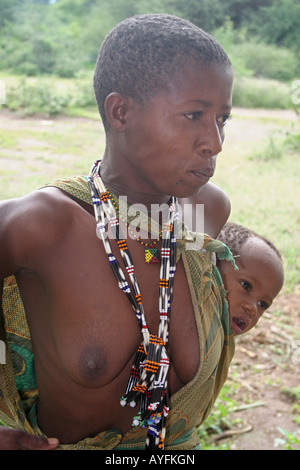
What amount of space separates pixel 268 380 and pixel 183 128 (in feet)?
6.66

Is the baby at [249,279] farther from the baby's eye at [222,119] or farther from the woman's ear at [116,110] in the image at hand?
the woman's ear at [116,110]

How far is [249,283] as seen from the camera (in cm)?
164

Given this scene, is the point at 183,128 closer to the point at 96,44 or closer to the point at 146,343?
the point at 146,343

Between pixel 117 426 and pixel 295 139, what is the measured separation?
6.98 m

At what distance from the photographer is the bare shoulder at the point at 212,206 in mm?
1562

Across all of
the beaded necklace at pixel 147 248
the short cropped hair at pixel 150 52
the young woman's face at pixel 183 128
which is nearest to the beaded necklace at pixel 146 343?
the beaded necklace at pixel 147 248

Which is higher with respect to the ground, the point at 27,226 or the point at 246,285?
the point at 27,226

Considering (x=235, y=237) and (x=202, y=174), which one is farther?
(x=235, y=237)

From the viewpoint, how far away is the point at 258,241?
169 centimetres

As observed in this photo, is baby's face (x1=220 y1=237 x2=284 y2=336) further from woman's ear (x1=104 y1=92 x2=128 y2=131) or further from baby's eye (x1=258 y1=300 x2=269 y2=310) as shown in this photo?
woman's ear (x1=104 y1=92 x2=128 y2=131)

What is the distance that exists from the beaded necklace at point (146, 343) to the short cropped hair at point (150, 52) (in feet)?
0.83

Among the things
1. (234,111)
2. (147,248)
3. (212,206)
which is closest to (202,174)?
(147,248)

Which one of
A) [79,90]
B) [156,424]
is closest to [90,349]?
[156,424]

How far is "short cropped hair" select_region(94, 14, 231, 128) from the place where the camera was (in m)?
1.15
